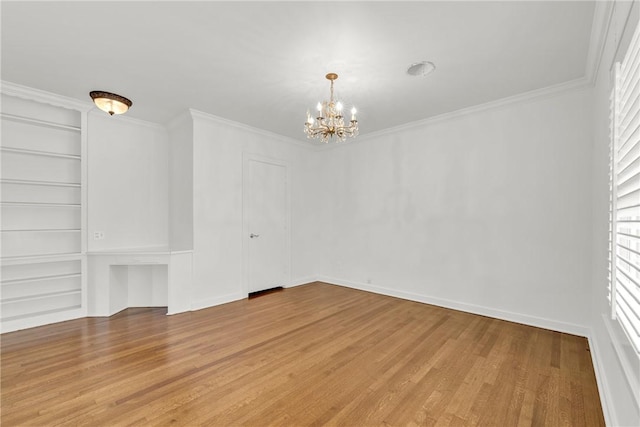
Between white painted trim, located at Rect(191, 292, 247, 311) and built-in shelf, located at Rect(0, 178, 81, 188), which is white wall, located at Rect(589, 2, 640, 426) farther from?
built-in shelf, located at Rect(0, 178, 81, 188)

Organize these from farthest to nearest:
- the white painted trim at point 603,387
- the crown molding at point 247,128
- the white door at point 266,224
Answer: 1. the white door at point 266,224
2. the crown molding at point 247,128
3. the white painted trim at point 603,387

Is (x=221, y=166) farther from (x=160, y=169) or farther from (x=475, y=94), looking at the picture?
(x=475, y=94)

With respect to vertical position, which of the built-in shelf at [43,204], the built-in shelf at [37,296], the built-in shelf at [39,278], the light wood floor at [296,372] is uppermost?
the built-in shelf at [43,204]

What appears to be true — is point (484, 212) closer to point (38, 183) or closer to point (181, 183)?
point (181, 183)

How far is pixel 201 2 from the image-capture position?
1954 mm

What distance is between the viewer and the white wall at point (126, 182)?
389 cm

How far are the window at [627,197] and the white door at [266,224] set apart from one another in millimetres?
4228

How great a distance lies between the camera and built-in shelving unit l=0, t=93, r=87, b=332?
3.30m

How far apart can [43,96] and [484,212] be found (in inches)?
229

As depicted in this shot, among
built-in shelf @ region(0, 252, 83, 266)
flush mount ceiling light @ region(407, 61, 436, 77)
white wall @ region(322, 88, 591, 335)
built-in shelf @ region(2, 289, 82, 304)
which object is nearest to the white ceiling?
flush mount ceiling light @ region(407, 61, 436, 77)

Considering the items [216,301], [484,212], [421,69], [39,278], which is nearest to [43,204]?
[39,278]

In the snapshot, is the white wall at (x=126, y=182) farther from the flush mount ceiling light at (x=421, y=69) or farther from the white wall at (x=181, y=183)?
the flush mount ceiling light at (x=421, y=69)

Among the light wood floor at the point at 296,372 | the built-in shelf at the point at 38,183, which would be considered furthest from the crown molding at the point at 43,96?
the light wood floor at the point at 296,372

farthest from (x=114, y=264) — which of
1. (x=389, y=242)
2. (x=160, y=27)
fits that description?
(x=389, y=242)
